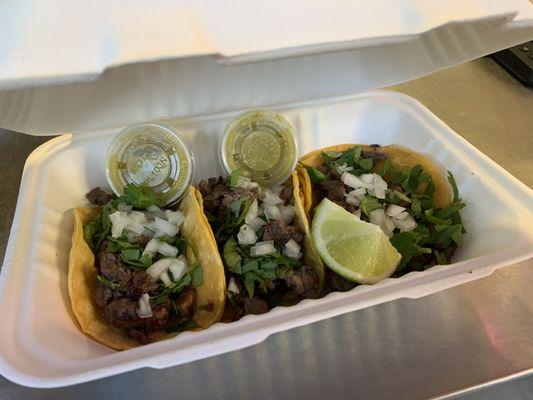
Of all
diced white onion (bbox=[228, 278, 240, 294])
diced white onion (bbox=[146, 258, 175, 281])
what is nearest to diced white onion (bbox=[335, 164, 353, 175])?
diced white onion (bbox=[228, 278, 240, 294])

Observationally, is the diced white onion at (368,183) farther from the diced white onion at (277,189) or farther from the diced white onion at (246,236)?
the diced white onion at (246,236)

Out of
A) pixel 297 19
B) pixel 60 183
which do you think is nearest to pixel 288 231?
pixel 297 19


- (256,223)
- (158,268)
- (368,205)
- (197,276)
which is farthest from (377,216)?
(158,268)

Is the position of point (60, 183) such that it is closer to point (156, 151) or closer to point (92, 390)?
point (156, 151)

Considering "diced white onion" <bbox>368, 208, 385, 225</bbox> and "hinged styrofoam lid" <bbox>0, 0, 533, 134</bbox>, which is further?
"diced white onion" <bbox>368, 208, 385, 225</bbox>

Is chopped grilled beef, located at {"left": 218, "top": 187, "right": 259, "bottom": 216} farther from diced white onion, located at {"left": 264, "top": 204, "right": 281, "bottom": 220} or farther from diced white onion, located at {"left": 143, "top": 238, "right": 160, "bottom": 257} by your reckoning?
diced white onion, located at {"left": 143, "top": 238, "right": 160, "bottom": 257}

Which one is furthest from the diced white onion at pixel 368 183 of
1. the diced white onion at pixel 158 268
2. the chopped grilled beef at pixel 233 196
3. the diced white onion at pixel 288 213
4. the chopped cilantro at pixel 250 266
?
the diced white onion at pixel 158 268
